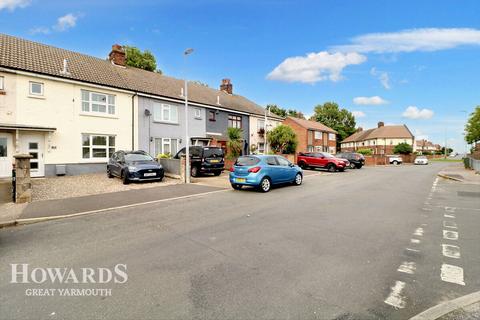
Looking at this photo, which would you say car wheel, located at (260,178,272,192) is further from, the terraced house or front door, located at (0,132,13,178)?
front door, located at (0,132,13,178)

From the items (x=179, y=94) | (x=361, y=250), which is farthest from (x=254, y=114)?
(x=361, y=250)

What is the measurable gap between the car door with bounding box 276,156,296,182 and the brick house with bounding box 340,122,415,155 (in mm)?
65049

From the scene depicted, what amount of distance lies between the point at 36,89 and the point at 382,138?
77486mm

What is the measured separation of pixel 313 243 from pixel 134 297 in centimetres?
328

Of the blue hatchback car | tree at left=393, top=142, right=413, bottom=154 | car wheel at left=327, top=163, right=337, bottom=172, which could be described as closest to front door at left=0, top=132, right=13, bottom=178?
the blue hatchback car

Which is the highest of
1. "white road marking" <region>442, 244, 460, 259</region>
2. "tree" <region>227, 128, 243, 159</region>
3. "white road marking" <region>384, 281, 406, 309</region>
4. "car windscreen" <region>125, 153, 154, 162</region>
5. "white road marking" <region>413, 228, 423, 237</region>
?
"tree" <region>227, 128, 243, 159</region>

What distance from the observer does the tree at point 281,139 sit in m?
29.6

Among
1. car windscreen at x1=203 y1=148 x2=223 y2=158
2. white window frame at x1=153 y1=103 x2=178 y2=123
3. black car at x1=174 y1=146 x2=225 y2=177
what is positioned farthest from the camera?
white window frame at x1=153 y1=103 x2=178 y2=123

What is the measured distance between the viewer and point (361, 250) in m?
4.82

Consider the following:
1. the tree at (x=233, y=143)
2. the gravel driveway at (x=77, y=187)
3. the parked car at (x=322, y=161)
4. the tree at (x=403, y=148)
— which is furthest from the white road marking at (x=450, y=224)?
the tree at (x=403, y=148)

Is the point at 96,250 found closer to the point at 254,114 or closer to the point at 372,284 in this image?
the point at 372,284

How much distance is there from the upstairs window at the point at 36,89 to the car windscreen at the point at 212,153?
9839 mm

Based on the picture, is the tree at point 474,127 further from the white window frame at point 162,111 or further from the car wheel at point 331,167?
the white window frame at point 162,111

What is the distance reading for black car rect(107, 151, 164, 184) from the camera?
13047mm
